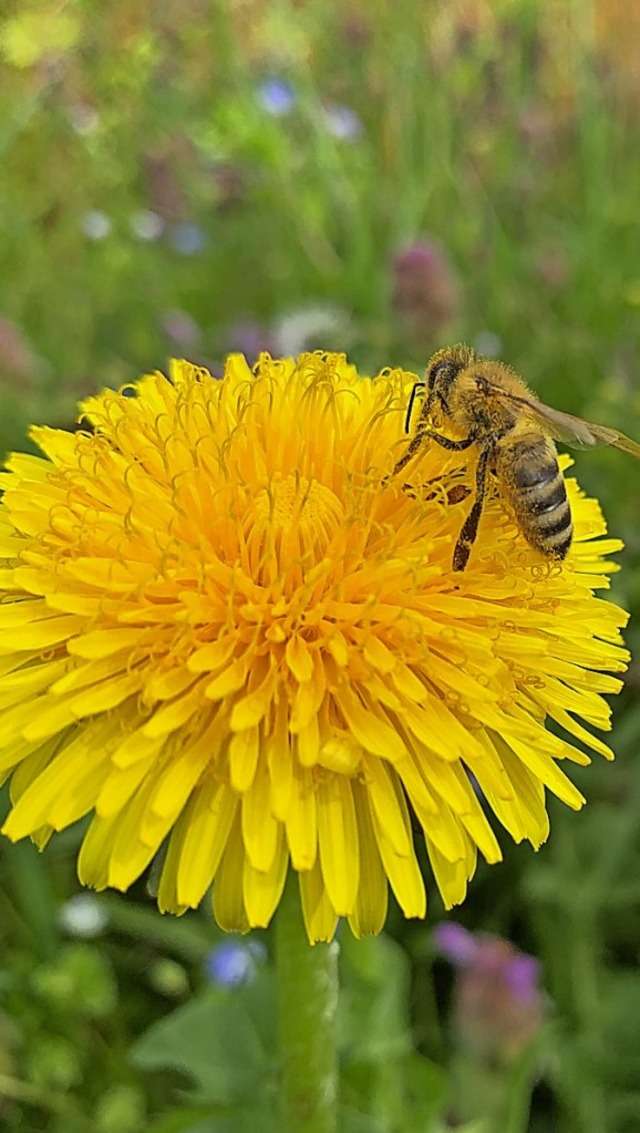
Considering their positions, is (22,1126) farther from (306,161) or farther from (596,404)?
(306,161)

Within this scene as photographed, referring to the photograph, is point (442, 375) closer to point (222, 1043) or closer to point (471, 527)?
point (471, 527)

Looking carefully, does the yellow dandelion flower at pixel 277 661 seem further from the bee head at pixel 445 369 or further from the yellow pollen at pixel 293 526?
the bee head at pixel 445 369

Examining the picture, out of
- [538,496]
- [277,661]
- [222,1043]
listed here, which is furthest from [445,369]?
[222,1043]

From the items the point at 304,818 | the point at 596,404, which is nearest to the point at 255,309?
the point at 596,404

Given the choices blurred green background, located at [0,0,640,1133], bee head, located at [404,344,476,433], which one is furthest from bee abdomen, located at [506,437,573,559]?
blurred green background, located at [0,0,640,1133]

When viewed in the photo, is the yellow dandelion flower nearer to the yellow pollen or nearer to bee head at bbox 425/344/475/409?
the yellow pollen
